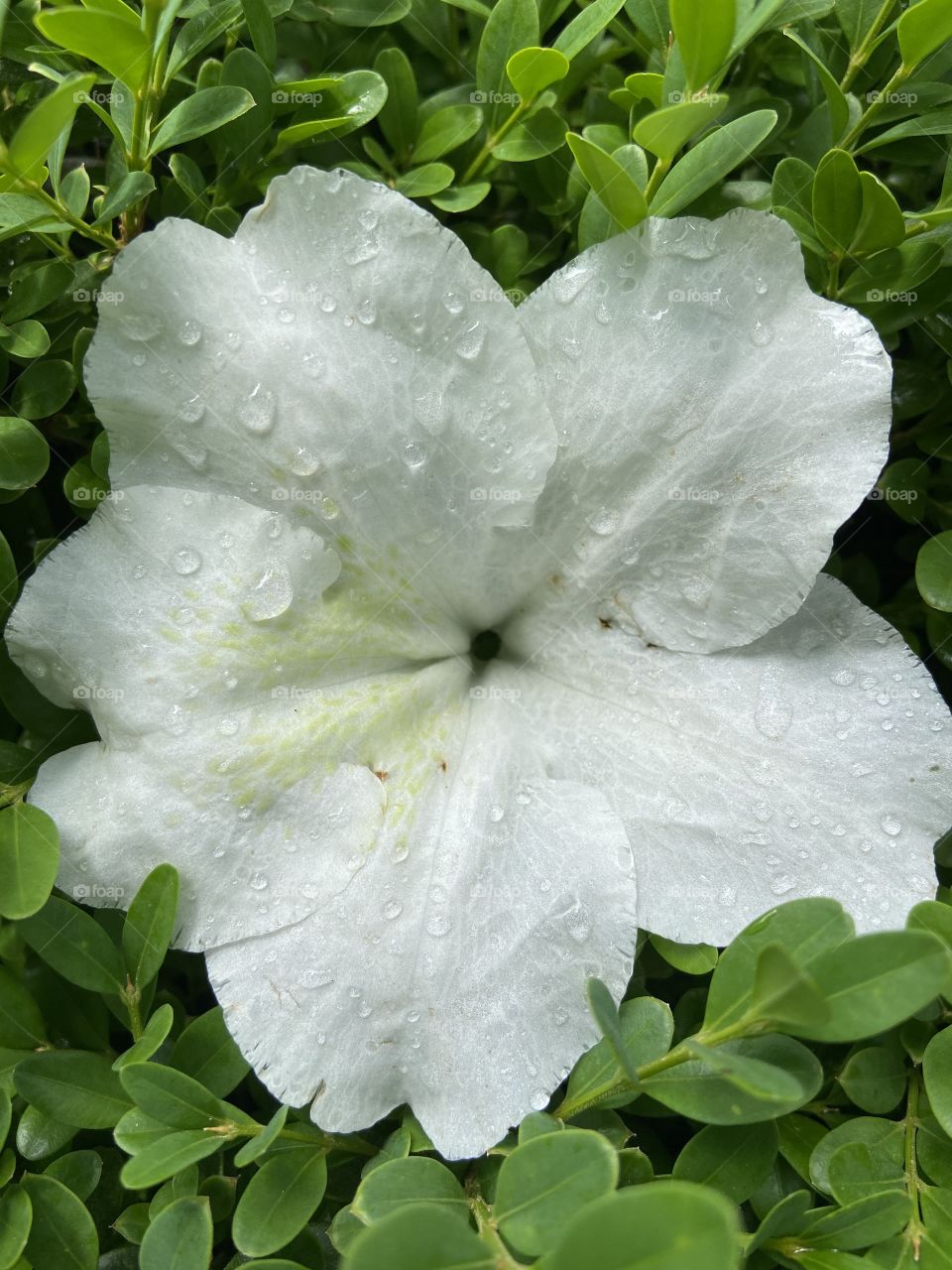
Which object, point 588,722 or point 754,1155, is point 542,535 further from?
point 754,1155

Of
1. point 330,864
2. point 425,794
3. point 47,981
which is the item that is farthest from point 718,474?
point 47,981

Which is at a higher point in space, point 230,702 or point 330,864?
point 230,702

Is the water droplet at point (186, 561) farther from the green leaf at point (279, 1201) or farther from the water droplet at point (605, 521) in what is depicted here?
the green leaf at point (279, 1201)

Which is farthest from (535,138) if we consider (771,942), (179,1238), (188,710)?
(179,1238)

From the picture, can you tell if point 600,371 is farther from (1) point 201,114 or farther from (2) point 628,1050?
(2) point 628,1050

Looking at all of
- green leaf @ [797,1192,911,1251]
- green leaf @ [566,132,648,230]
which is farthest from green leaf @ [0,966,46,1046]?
green leaf @ [566,132,648,230]

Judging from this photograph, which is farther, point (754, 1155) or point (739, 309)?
point (739, 309)

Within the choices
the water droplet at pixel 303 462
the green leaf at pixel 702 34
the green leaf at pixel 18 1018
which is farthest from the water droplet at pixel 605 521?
the green leaf at pixel 18 1018
